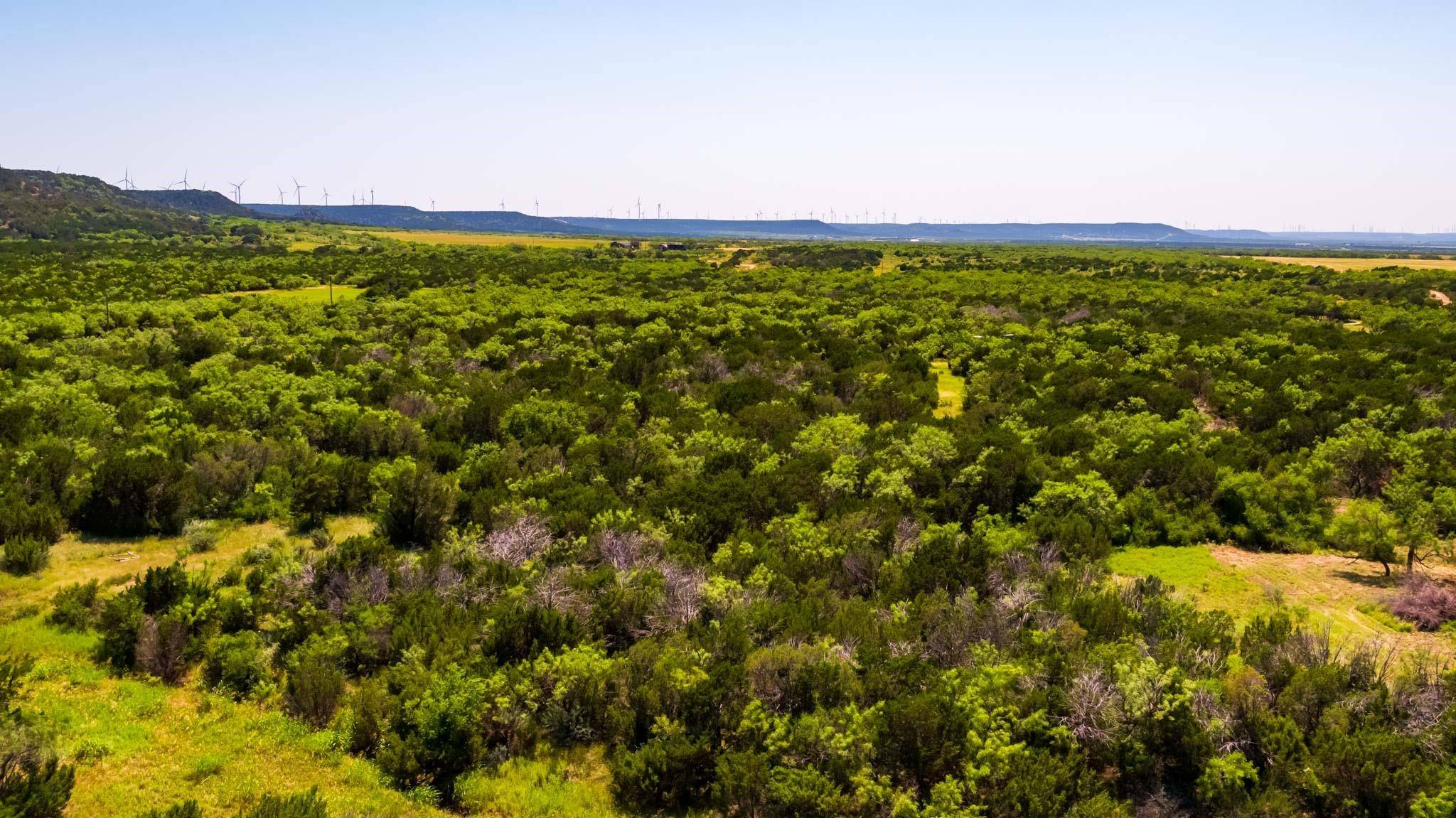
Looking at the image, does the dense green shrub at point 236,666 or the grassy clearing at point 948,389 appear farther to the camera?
the grassy clearing at point 948,389

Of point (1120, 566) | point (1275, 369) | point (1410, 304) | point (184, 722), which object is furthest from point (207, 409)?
point (1410, 304)

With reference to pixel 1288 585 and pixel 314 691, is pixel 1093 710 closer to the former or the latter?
pixel 1288 585

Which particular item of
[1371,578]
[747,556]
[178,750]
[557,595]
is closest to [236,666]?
[178,750]

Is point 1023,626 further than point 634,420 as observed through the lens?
No

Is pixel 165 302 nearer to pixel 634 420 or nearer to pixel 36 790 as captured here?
pixel 634 420

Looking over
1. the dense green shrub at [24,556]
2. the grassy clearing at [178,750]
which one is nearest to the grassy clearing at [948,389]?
the grassy clearing at [178,750]

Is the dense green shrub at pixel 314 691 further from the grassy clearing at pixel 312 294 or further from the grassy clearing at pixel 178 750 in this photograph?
the grassy clearing at pixel 312 294

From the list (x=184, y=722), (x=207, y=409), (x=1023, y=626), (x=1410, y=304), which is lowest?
(x=184, y=722)
